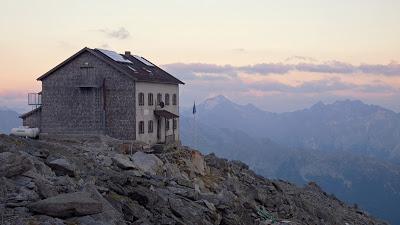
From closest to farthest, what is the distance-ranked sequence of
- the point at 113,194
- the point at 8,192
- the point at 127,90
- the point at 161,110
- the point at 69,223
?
1. the point at 69,223
2. the point at 8,192
3. the point at 113,194
4. the point at 127,90
5. the point at 161,110

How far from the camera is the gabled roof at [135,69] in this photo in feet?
163

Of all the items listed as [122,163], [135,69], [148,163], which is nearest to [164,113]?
[135,69]

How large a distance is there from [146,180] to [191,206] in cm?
319

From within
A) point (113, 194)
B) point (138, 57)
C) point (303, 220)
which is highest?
point (138, 57)

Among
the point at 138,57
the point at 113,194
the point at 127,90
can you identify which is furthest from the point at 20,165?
the point at 138,57

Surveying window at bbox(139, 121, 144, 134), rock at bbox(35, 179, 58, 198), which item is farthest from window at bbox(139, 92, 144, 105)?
rock at bbox(35, 179, 58, 198)

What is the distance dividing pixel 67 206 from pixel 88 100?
3413 cm

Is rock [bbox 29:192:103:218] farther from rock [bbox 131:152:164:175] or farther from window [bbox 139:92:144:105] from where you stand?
window [bbox 139:92:144:105]

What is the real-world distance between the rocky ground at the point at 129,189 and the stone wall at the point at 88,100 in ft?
19.9

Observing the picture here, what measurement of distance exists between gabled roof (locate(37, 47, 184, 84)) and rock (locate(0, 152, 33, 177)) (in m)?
28.0

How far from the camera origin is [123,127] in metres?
50.0

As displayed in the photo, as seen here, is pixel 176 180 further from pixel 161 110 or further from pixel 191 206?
pixel 161 110

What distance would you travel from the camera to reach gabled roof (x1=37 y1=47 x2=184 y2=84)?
4978cm

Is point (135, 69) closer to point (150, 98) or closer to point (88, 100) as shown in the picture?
point (150, 98)
